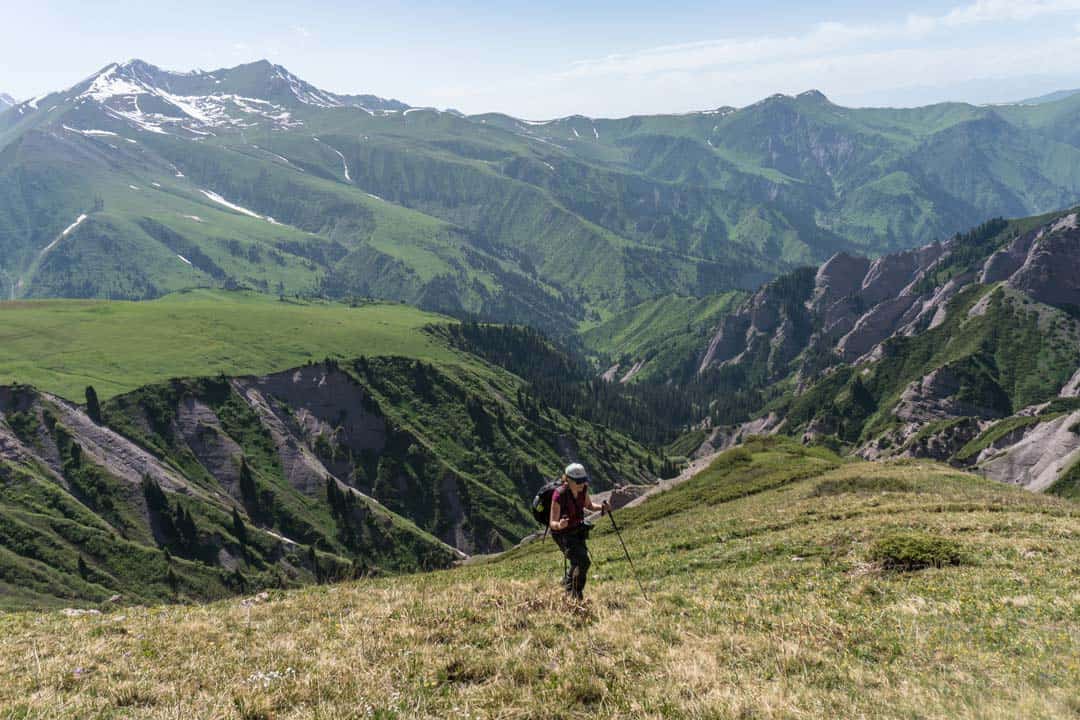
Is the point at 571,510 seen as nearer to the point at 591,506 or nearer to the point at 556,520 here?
the point at 556,520

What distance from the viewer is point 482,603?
666 inches

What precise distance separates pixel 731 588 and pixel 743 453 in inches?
3394

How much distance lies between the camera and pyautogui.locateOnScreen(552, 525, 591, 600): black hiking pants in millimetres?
15969

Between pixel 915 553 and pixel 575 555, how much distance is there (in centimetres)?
1314

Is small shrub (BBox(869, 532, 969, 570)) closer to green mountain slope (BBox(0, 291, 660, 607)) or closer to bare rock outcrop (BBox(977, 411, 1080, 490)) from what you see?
green mountain slope (BBox(0, 291, 660, 607))

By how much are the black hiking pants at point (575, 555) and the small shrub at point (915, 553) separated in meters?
11.7

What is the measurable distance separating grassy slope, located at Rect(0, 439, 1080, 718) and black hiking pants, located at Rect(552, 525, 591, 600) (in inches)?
27.2

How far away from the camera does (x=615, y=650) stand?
43.6 ft

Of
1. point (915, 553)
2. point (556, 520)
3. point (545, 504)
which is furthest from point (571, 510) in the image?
point (915, 553)

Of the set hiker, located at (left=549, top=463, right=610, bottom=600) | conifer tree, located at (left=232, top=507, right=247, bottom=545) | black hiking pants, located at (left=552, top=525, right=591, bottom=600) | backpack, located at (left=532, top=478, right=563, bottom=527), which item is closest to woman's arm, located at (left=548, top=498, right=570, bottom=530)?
hiker, located at (left=549, top=463, right=610, bottom=600)

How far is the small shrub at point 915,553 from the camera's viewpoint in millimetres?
20625

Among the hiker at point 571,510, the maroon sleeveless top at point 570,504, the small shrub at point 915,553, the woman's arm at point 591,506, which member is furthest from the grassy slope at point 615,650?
the woman's arm at point 591,506

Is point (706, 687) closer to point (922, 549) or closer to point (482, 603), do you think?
point (482, 603)

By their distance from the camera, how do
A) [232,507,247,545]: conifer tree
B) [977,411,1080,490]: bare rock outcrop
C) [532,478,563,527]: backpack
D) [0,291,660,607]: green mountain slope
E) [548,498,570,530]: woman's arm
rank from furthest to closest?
[232,507,247,545]: conifer tree → [977,411,1080,490]: bare rock outcrop → [0,291,660,607]: green mountain slope → [532,478,563,527]: backpack → [548,498,570,530]: woman's arm
